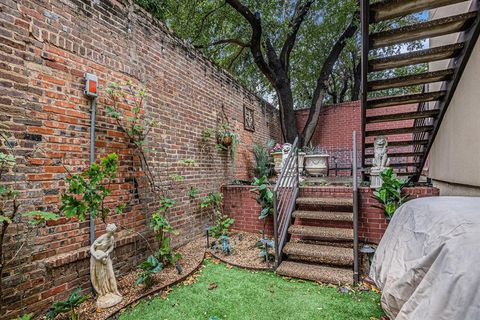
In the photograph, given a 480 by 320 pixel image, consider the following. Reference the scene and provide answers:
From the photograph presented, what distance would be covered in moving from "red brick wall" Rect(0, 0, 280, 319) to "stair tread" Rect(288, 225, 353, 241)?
68.9 inches

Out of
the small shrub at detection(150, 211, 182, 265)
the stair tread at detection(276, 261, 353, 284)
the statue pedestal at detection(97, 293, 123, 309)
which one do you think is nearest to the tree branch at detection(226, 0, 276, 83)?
the small shrub at detection(150, 211, 182, 265)

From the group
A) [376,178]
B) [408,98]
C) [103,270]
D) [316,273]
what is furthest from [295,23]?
[103,270]

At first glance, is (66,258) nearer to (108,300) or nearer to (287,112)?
(108,300)

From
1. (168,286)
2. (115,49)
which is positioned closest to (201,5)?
(115,49)

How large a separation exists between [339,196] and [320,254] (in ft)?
3.72

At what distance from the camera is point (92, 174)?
192 centimetres

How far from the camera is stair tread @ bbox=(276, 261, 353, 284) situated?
254 cm

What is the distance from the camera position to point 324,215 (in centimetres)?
326

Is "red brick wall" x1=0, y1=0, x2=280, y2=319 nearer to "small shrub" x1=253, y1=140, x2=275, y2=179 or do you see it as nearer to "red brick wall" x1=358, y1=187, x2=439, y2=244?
"small shrub" x1=253, y1=140, x2=275, y2=179

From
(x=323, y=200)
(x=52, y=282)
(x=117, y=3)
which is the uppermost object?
(x=117, y=3)

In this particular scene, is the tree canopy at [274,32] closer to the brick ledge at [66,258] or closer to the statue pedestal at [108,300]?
the brick ledge at [66,258]

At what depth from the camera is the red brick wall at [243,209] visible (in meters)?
4.14

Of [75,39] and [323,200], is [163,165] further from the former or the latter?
[323,200]

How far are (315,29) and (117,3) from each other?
7359 millimetres
